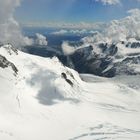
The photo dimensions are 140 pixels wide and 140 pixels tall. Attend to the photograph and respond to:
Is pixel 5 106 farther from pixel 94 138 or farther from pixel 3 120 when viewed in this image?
pixel 94 138

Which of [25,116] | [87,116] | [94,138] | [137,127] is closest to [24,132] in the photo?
[25,116]

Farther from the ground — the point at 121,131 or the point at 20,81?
the point at 20,81

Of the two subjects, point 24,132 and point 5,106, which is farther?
point 5,106

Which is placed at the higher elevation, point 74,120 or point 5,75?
point 5,75

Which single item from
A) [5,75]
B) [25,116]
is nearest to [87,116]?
[25,116]

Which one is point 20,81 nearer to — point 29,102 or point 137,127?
point 29,102

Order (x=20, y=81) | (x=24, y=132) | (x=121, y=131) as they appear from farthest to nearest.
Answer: (x=20, y=81) < (x=121, y=131) < (x=24, y=132)

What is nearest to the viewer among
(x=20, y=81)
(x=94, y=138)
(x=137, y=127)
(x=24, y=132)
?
(x=24, y=132)

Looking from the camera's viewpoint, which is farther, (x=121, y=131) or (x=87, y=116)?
(x=87, y=116)

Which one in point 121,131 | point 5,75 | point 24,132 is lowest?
point 24,132
